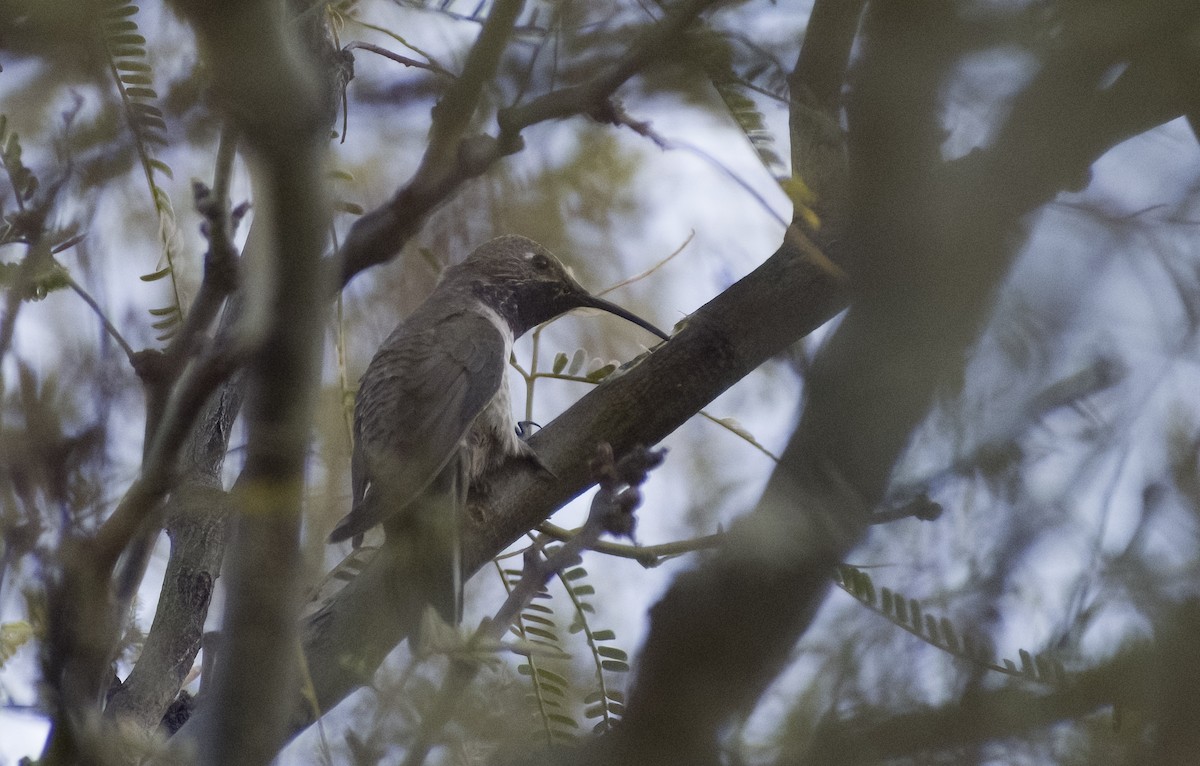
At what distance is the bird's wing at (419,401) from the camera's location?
13.6 feet

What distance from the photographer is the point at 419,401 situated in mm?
4578

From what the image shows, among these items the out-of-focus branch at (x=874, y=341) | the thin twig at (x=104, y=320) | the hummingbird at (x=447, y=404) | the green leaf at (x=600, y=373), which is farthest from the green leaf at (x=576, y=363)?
the thin twig at (x=104, y=320)

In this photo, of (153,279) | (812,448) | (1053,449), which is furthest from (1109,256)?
(153,279)

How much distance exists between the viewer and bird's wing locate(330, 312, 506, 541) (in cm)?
414

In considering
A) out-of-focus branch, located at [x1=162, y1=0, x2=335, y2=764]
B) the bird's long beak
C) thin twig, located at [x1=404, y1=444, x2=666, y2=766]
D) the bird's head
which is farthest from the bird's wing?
out-of-focus branch, located at [x1=162, y1=0, x2=335, y2=764]

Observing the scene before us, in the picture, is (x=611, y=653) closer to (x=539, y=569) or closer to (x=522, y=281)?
(x=539, y=569)

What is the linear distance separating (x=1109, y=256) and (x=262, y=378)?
6.66 feet

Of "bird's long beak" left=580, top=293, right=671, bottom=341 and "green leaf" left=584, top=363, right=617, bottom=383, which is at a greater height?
"bird's long beak" left=580, top=293, right=671, bottom=341

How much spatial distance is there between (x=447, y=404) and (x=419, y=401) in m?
0.13

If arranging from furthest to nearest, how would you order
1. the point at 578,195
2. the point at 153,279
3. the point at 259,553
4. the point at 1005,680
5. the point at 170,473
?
the point at 578,195 → the point at 153,279 → the point at 1005,680 → the point at 259,553 → the point at 170,473

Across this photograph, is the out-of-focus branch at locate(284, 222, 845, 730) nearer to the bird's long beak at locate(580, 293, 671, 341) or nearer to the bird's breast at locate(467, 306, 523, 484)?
the bird's breast at locate(467, 306, 523, 484)

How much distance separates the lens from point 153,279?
139 inches

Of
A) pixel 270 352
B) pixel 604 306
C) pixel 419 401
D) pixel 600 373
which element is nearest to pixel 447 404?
pixel 419 401

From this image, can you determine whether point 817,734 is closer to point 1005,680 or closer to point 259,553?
point 1005,680
